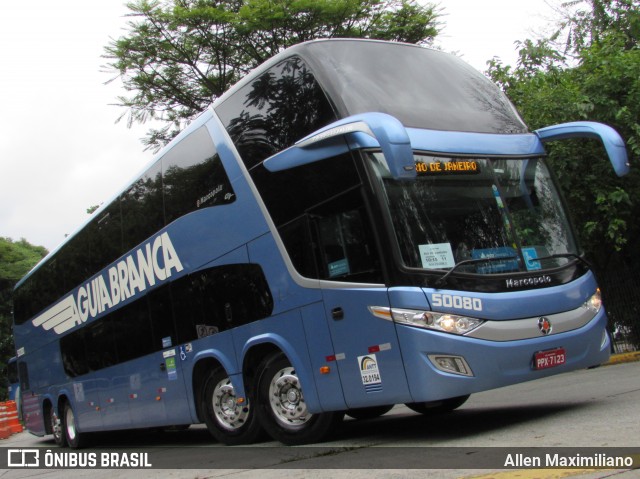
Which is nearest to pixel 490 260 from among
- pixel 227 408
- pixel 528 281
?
pixel 528 281

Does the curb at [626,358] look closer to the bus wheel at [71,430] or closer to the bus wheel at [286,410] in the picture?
the bus wheel at [286,410]

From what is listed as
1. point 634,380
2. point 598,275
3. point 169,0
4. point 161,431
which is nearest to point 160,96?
point 169,0

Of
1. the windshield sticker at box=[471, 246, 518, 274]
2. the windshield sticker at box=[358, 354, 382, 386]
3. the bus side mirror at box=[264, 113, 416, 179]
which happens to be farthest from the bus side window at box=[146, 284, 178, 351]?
the windshield sticker at box=[471, 246, 518, 274]

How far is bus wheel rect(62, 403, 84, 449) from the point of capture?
48.2ft

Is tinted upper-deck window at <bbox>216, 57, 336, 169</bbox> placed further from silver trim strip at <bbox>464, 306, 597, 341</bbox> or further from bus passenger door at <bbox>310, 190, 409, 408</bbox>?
silver trim strip at <bbox>464, 306, 597, 341</bbox>

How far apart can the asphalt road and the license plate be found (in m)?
0.56

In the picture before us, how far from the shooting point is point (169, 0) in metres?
19.6

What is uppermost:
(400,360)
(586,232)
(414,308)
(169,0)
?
(169,0)

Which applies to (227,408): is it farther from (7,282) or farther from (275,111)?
(7,282)

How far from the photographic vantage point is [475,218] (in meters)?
7.16

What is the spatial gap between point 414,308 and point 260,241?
98.9 inches

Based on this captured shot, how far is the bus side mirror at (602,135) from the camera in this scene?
7.64 m

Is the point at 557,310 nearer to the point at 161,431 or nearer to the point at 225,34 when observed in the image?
the point at 161,431

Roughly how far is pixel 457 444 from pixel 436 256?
1.74 meters
